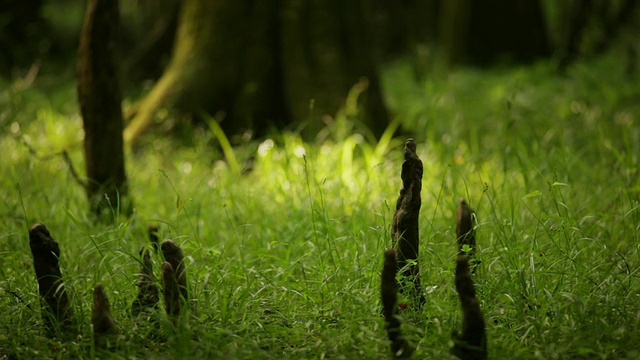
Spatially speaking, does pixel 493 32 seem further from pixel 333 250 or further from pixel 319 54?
pixel 333 250

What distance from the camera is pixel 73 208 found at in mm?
3686

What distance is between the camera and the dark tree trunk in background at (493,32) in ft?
33.4

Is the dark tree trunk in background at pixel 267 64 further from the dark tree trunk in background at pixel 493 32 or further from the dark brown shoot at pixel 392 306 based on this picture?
the dark tree trunk in background at pixel 493 32

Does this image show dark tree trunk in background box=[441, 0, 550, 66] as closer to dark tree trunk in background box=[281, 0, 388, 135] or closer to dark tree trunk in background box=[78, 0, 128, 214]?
dark tree trunk in background box=[281, 0, 388, 135]

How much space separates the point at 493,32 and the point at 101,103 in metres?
8.28

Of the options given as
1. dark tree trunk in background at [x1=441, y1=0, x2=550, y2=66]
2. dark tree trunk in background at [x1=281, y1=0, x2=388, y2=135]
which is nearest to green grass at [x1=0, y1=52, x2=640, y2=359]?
dark tree trunk in background at [x1=281, y1=0, x2=388, y2=135]

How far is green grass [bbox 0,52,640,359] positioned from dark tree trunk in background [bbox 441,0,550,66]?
18.0ft

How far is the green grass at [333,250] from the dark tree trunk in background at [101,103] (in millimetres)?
208

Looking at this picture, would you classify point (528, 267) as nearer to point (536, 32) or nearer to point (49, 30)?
point (536, 32)

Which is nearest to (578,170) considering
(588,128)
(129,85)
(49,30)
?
(588,128)

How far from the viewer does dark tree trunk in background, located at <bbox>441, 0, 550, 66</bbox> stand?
1018 centimetres

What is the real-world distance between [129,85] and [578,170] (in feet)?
19.0

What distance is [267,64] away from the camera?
217 inches

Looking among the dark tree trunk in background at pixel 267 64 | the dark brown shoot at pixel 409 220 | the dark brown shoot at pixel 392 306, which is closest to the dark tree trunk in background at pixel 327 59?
the dark tree trunk in background at pixel 267 64
